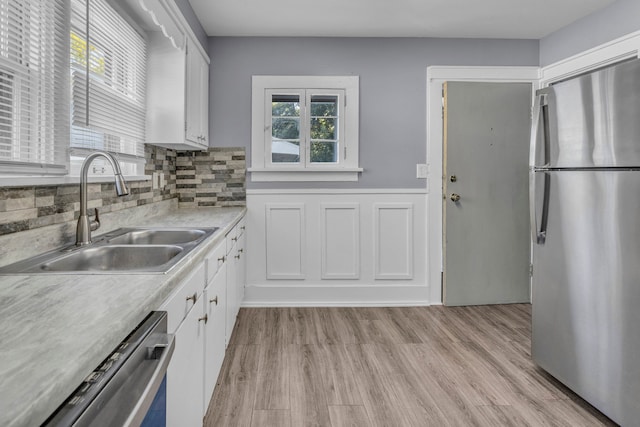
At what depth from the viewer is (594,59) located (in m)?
2.90

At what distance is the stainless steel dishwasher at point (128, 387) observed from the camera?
58 centimetres

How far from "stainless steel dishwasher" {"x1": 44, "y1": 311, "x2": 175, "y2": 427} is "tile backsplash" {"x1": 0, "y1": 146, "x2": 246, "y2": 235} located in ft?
2.53

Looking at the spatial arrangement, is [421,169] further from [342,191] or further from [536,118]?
[536,118]

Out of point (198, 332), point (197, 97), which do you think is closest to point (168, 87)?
point (197, 97)

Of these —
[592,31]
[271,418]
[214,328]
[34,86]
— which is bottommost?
[271,418]

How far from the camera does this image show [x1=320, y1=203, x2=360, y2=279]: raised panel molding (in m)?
3.45

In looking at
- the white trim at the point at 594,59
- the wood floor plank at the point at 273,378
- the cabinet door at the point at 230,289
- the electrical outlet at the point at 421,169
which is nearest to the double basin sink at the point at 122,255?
the cabinet door at the point at 230,289

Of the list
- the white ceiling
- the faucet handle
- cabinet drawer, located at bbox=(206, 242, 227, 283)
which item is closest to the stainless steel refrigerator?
the white ceiling

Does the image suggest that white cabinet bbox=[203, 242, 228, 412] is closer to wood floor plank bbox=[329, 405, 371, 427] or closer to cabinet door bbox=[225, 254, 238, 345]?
cabinet door bbox=[225, 254, 238, 345]

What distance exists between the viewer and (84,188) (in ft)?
5.19

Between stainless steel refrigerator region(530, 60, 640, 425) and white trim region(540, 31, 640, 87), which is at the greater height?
white trim region(540, 31, 640, 87)

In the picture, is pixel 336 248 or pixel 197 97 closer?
pixel 197 97

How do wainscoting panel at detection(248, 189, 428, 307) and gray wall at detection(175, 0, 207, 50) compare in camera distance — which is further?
wainscoting panel at detection(248, 189, 428, 307)

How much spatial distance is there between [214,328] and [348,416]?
767 millimetres
